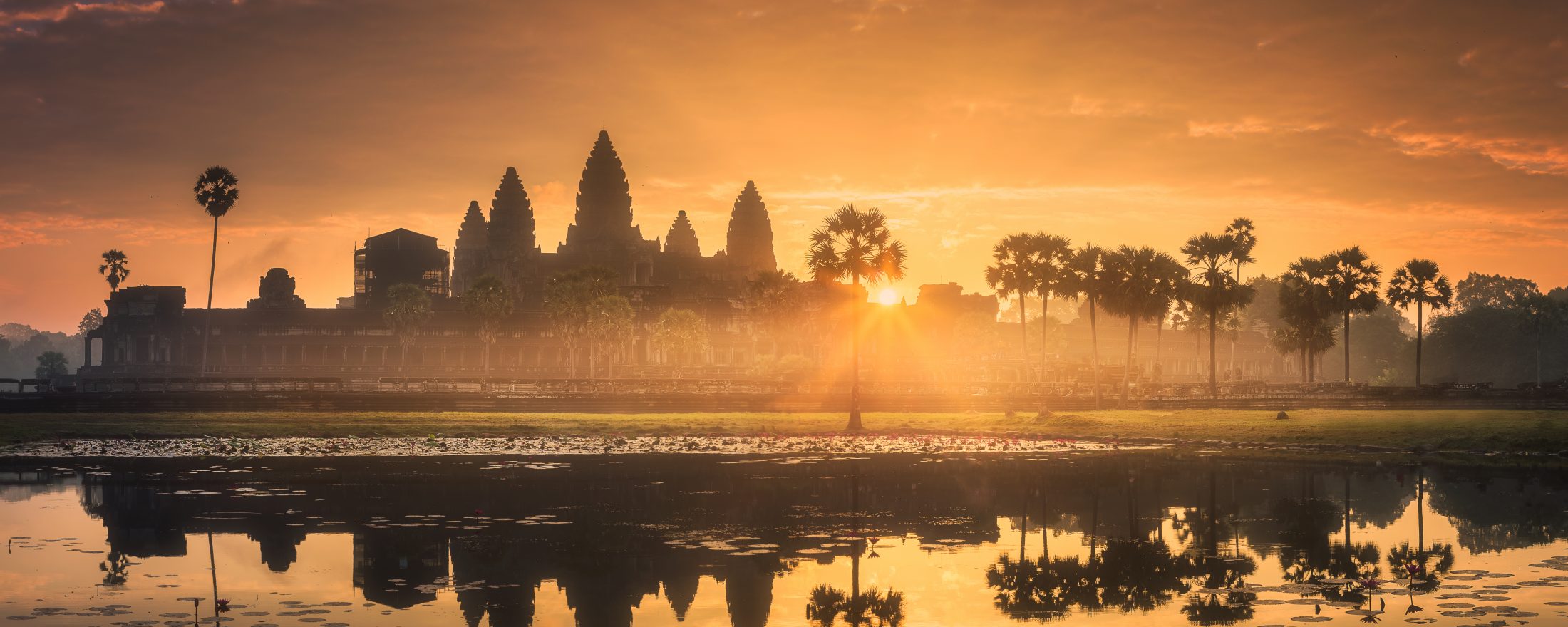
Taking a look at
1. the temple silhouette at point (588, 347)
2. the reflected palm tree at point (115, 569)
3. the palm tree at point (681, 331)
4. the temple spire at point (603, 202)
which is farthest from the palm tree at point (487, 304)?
the reflected palm tree at point (115, 569)

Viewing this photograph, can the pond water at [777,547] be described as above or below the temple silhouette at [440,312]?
below

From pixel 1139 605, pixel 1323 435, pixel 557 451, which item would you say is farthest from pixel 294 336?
pixel 1139 605

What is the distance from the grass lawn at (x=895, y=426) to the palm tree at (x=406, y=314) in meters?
66.8

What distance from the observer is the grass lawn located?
4609cm

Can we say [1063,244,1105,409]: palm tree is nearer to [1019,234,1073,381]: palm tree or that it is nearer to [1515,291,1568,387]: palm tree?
[1019,234,1073,381]: palm tree

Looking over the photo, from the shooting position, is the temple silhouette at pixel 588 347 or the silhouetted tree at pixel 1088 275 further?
the temple silhouette at pixel 588 347

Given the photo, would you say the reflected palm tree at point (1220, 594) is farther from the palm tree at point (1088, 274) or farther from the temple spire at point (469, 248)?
the temple spire at point (469, 248)

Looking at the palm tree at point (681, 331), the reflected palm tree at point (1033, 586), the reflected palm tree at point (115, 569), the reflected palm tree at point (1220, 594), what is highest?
the palm tree at point (681, 331)

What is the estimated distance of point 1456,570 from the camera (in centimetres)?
1859

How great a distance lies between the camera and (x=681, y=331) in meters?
118

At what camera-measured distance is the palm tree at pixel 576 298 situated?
100688 mm

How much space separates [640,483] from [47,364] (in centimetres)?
14887

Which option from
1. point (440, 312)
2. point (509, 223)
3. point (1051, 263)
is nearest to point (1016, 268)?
point (1051, 263)

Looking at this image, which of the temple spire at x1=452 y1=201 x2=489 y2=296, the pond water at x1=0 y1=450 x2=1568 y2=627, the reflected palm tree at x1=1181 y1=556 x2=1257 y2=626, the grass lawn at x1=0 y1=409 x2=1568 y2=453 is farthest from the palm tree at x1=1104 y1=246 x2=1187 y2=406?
the temple spire at x1=452 y1=201 x2=489 y2=296
